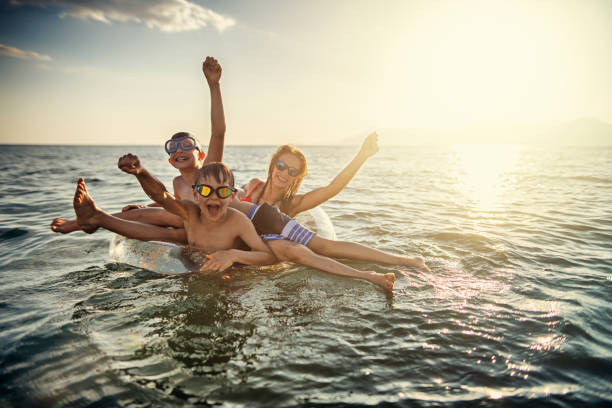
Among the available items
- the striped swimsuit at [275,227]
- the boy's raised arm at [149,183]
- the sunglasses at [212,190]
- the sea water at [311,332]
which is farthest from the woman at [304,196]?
the boy's raised arm at [149,183]

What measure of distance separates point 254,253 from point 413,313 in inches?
75.6

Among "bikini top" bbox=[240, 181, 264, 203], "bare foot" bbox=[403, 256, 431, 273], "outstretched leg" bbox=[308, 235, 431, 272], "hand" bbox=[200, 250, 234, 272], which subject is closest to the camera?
"hand" bbox=[200, 250, 234, 272]

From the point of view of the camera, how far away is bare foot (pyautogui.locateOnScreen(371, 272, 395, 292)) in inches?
153

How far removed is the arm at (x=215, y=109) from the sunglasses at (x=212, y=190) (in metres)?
1.62

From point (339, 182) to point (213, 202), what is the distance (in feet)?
7.32

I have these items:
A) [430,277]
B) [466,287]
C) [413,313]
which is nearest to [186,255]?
[413,313]

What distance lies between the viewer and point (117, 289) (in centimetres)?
385

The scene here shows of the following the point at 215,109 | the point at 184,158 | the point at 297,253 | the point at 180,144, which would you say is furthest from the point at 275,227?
the point at 215,109

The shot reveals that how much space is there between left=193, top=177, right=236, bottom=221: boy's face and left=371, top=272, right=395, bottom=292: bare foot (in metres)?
1.96

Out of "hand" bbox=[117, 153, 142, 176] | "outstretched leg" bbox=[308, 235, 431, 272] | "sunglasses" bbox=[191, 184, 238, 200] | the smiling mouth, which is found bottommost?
"outstretched leg" bbox=[308, 235, 431, 272]

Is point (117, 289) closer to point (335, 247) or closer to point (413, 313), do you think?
point (335, 247)

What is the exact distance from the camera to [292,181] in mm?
5535

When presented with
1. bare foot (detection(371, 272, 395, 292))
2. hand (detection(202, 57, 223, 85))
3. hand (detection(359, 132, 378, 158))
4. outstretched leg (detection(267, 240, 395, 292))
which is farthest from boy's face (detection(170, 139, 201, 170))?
bare foot (detection(371, 272, 395, 292))

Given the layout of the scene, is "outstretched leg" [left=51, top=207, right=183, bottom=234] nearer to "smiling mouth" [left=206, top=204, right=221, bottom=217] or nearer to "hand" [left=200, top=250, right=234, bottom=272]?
"smiling mouth" [left=206, top=204, right=221, bottom=217]
